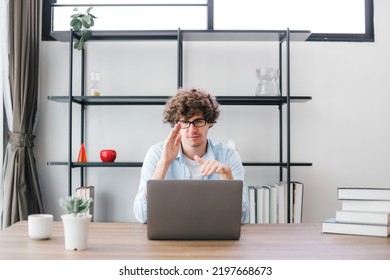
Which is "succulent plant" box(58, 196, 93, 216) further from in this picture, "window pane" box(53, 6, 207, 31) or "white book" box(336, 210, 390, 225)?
"window pane" box(53, 6, 207, 31)

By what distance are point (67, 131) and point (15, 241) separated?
1.93 metres

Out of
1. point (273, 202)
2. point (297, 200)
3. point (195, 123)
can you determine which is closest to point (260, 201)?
point (273, 202)

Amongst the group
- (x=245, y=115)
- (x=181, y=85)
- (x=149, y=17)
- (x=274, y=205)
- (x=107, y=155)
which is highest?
(x=149, y=17)

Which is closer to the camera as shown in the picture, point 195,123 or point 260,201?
point 195,123

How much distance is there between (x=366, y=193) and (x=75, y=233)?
1041mm

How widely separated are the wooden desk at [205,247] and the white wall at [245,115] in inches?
65.1

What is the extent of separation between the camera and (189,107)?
2287 mm

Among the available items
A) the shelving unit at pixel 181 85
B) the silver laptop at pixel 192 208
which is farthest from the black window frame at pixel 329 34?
the silver laptop at pixel 192 208

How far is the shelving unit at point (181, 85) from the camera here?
3049 millimetres

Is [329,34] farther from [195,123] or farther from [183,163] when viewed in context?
[183,163]

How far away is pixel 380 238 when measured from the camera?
1.62 m

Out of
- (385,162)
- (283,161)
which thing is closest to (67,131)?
(283,161)

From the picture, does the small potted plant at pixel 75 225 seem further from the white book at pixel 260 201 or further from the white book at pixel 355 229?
the white book at pixel 260 201

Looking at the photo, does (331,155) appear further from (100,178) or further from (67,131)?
(67,131)
